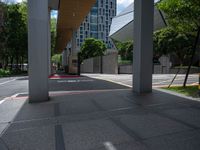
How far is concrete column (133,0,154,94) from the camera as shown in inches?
388

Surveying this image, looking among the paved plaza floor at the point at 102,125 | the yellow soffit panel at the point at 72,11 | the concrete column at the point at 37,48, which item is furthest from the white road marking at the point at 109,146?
the yellow soffit panel at the point at 72,11

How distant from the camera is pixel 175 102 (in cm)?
780

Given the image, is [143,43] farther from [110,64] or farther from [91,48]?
[91,48]

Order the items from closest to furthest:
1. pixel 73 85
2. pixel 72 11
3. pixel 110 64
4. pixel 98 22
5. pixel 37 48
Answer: pixel 37 48, pixel 73 85, pixel 72 11, pixel 110 64, pixel 98 22

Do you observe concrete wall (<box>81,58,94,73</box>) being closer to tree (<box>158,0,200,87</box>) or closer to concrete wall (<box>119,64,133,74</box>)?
concrete wall (<box>119,64,133,74</box>)

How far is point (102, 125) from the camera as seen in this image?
206 inches

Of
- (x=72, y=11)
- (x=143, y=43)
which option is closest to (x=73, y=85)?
(x=143, y=43)

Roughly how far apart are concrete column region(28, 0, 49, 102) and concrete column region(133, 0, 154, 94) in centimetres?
422

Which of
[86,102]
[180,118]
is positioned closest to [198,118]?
[180,118]

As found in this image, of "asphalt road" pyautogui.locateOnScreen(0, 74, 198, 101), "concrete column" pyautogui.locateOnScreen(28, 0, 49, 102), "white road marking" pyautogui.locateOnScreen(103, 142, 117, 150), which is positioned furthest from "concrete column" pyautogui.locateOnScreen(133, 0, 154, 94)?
"white road marking" pyautogui.locateOnScreen(103, 142, 117, 150)

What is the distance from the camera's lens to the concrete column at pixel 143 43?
9.84 meters

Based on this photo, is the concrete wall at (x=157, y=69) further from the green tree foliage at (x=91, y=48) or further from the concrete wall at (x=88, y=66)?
the green tree foliage at (x=91, y=48)

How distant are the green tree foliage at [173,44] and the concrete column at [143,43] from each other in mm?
24847

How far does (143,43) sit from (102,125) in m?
5.71
